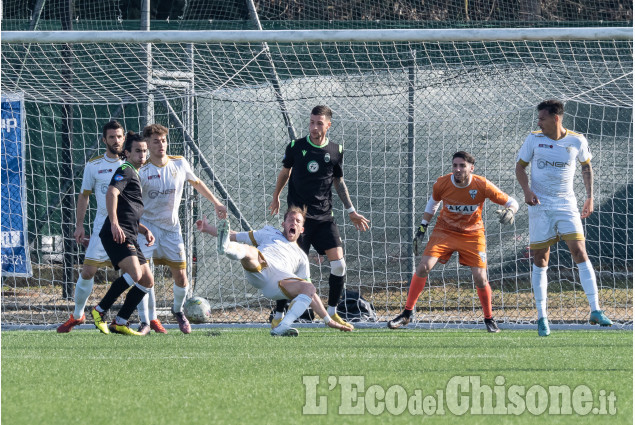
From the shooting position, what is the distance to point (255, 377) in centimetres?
518

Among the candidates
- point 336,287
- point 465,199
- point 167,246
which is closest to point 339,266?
point 336,287

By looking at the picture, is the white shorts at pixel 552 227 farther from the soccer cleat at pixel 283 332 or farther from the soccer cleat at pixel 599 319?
the soccer cleat at pixel 283 332

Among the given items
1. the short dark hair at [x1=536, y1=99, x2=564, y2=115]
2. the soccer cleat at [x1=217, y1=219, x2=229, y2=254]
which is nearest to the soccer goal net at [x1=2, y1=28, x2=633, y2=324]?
the short dark hair at [x1=536, y1=99, x2=564, y2=115]

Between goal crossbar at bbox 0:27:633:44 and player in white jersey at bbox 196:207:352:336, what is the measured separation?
1.77m

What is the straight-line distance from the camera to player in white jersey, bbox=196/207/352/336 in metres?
7.40

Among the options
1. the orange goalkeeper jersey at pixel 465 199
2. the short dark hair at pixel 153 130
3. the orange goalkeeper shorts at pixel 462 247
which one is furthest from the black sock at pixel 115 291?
the orange goalkeeper jersey at pixel 465 199

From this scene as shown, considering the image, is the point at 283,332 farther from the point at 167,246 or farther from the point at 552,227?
the point at 552,227

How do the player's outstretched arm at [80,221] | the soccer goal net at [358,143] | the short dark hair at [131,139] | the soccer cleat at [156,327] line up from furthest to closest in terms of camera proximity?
the soccer goal net at [358,143] → the soccer cleat at [156,327] → the player's outstretched arm at [80,221] → the short dark hair at [131,139]

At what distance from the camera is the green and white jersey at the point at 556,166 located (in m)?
7.96

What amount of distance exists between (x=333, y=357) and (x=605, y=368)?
1698mm

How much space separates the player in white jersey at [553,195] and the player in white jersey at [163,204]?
275cm

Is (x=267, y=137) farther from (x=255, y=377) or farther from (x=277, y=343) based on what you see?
(x=255, y=377)

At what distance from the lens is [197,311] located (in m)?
9.33

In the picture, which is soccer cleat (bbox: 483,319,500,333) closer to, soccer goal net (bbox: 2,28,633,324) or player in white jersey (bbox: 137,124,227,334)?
soccer goal net (bbox: 2,28,633,324)
